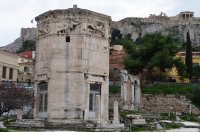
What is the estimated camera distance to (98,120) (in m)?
26.9

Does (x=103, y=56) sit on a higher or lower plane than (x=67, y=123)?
higher

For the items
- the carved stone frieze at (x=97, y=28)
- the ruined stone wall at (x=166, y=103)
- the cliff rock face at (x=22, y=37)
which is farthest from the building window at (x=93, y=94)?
the cliff rock face at (x=22, y=37)

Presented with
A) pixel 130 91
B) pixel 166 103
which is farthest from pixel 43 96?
pixel 166 103

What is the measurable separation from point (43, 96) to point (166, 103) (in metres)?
21.0

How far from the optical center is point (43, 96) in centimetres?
2908

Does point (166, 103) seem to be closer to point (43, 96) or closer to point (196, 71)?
point (196, 71)

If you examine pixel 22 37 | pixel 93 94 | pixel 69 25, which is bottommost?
pixel 93 94

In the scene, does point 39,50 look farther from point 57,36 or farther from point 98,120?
point 98,120

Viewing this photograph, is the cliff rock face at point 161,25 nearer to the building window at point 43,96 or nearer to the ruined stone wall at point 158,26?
the ruined stone wall at point 158,26

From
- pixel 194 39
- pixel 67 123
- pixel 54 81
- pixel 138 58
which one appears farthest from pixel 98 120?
pixel 194 39

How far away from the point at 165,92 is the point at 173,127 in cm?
1774

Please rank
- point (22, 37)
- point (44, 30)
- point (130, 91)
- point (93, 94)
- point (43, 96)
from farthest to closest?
point (22, 37) → point (130, 91) → point (44, 30) → point (43, 96) → point (93, 94)

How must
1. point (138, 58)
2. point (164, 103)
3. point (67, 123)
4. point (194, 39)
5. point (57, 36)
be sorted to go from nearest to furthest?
point (67, 123) < point (57, 36) < point (164, 103) < point (138, 58) < point (194, 39)

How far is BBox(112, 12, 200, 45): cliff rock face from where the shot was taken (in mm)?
126875
